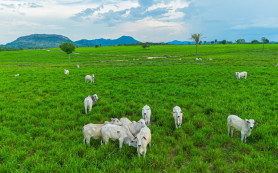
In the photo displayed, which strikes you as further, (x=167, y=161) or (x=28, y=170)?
(x=167, y=161)

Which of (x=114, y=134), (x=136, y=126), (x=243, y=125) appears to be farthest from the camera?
(x=136, y=126)

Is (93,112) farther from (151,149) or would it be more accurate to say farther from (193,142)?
(193,142)

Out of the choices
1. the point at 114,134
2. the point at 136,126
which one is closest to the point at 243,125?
the point at 136,126

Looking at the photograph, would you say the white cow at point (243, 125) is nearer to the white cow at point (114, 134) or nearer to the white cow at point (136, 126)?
the white cow at point (136, 126)

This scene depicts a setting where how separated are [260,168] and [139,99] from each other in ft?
26.7

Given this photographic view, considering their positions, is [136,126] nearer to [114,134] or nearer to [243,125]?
[114,134]

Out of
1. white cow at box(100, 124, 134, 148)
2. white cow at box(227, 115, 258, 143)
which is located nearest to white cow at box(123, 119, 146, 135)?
white cow at box(100, 124, 134, 148)

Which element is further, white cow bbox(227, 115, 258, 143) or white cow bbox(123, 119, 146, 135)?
white cow bbox(123, 119, 146, 135)

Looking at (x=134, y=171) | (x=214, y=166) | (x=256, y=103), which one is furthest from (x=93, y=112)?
(x=256, y=103)

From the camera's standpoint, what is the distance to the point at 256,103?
9.62 meters

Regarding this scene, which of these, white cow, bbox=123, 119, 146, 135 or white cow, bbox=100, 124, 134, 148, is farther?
white cow, bbox=123, 119, 146, 135

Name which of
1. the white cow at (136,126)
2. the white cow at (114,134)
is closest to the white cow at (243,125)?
the white cow at (136,126)

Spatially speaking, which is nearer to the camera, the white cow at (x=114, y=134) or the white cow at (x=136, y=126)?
the white cow at (x=114, y=134)

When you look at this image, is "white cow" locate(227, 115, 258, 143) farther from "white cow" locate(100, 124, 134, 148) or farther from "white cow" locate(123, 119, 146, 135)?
"white cow" locate(100, 124, 134, 148)
